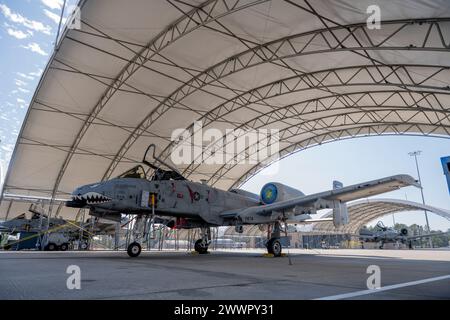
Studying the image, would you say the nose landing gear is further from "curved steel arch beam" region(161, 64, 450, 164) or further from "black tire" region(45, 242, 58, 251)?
"black tire" region(45, 242, 58, 251)

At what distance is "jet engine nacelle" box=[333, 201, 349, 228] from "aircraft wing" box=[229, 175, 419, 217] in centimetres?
31

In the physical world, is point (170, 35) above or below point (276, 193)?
above

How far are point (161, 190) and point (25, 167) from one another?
2007cm

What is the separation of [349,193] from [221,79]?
12750mm

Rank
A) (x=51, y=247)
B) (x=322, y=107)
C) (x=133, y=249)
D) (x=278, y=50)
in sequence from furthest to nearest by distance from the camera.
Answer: (x=322, y=107), (x=51, y=247), (x=278, y=50), (x=133, y=249)

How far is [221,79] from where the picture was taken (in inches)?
819

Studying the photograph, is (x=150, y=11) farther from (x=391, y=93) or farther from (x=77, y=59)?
(x=391, y=93)

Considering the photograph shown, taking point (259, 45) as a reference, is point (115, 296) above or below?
below

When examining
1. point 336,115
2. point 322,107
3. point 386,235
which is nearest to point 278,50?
point 322,107

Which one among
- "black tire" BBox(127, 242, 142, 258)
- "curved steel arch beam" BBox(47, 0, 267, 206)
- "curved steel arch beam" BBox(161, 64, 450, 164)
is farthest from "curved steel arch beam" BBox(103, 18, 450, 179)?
"black tire" BBox(127, 242, 142, 258)

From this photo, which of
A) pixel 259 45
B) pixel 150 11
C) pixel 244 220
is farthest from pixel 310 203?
pixel 150 11

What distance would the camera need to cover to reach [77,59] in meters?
17.3

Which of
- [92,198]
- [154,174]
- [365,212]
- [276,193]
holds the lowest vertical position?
[92,198]

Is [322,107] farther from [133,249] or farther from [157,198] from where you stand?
[133,249]
